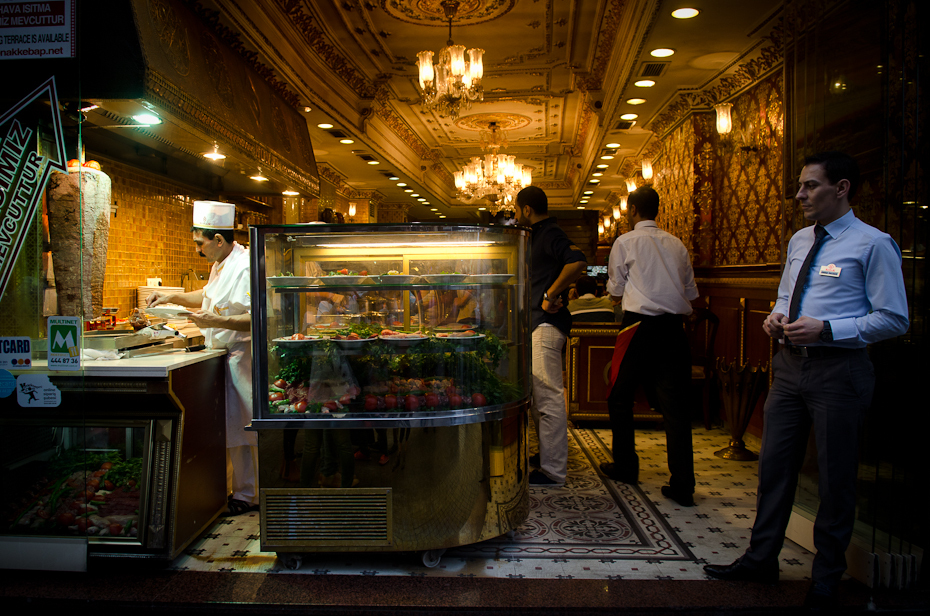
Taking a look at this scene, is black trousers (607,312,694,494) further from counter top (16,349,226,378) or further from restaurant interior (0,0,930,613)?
counter top (16,349,226,378)

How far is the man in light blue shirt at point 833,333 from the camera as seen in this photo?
2020 millimetres

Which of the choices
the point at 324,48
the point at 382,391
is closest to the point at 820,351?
the point at 382,391

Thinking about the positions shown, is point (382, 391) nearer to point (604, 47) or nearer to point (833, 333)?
point (833, 333)

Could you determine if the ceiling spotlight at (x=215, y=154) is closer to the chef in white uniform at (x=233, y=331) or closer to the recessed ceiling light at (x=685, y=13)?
the chef in white uniform at (x=233, y=331)

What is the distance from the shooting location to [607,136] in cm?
788

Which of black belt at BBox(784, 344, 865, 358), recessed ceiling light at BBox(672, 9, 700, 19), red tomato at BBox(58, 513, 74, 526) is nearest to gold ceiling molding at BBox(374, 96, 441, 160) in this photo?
recessed ceiling light at BBox(672, 9, 700, 19)

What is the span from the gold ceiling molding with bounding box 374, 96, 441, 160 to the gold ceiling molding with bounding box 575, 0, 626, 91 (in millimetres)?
2621

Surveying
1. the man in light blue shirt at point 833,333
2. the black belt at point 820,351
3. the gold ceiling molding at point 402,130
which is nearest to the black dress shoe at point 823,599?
the man in light blue shirt at point 833,333

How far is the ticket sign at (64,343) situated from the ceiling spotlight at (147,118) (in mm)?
1177

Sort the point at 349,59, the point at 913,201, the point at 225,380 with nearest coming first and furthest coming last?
the point at 913,201 < the point at 225,380 < the point at 349,59

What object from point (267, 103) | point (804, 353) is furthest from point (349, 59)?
point (804, 353)

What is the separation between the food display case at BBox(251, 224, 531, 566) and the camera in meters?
2.50

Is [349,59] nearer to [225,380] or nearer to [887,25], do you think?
[225,380]

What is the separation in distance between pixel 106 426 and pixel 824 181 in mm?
3126
